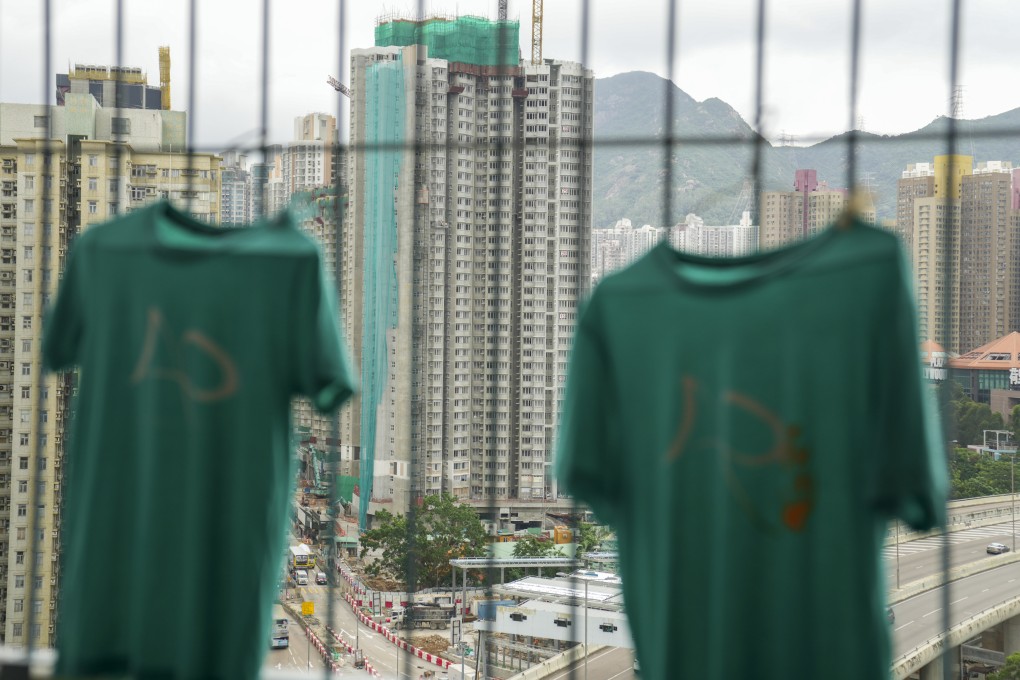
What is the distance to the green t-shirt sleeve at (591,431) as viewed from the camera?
1307 millimetres

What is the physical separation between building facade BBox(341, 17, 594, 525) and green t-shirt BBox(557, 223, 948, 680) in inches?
13.4

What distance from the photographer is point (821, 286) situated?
1.21m

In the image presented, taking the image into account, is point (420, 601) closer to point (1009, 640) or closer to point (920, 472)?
point (1009, 640)

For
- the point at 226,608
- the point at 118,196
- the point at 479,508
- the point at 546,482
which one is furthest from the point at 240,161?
the point at 479,508

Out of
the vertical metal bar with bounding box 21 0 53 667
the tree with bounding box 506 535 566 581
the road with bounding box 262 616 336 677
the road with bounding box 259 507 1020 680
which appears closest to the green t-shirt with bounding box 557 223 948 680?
the vertical metal bar with bounding box 21 0 53 667

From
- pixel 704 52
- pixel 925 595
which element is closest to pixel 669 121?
pixel 704 52

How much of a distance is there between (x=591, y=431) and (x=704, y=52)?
1.81m

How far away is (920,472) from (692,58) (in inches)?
74.1

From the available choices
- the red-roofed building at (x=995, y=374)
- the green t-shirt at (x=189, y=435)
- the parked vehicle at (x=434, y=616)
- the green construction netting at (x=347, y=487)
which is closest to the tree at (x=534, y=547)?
the parked vehicle at (x=434, y=616)

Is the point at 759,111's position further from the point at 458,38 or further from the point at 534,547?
the point at 534,547

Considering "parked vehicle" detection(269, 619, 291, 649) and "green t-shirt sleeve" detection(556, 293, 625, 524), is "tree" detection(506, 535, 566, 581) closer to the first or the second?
"parked vehicle" detection(269, 619, 291, 649)

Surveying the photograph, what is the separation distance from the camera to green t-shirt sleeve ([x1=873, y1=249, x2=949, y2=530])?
3.90 ft

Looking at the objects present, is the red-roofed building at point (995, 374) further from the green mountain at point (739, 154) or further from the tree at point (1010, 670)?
the tree at point (1010, 670)

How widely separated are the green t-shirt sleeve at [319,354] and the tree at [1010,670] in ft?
55.9
